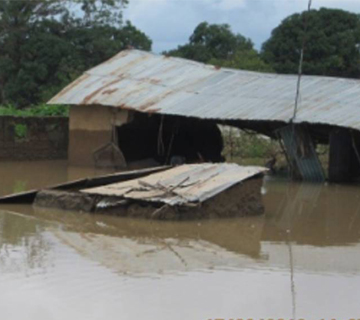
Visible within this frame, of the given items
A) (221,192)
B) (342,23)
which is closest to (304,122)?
(221,192)

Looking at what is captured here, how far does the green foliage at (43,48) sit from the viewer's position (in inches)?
1118

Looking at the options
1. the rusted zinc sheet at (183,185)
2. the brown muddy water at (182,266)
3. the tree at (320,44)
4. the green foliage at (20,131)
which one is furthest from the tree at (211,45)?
the rusted zinc sheet at (183,185)

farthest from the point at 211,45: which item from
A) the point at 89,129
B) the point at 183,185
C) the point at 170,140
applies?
the point at 183,185

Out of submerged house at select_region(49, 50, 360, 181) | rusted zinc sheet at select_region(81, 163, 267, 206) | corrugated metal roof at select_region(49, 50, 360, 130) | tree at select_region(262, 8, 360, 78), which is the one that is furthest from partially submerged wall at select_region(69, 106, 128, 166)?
tree at select_region(262, 8, 360, 78)

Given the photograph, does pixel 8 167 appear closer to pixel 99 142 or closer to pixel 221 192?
pixel 99 142

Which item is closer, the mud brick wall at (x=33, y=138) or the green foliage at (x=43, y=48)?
the mud brick wall at (x=33, y=138)

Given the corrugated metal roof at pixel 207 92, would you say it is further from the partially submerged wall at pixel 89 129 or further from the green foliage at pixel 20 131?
the green foliage at pixel 20 131

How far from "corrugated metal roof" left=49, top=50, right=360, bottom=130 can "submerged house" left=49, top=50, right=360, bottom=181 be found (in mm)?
20

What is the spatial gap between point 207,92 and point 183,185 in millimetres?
6779

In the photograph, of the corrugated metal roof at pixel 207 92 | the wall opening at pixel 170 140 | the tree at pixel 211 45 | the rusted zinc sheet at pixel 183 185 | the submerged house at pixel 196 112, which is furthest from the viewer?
the tree at pixel 211 45

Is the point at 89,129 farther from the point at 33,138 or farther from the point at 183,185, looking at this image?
the point at 183,185

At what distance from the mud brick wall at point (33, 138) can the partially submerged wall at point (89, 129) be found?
4.43 feet

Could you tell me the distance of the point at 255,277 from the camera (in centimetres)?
777

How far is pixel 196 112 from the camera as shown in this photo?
1639cm
